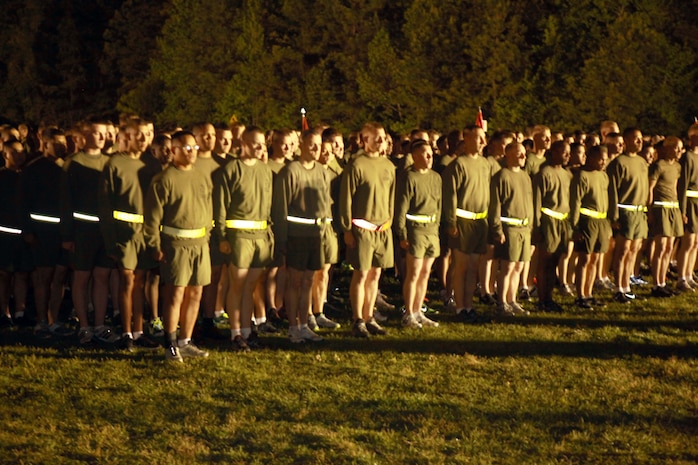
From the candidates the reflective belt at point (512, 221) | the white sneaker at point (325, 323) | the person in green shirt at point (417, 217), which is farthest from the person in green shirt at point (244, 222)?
the reflective belt at point (512, 221)

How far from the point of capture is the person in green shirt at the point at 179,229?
35.0 ft

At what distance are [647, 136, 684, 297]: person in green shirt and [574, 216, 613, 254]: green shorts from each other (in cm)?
145

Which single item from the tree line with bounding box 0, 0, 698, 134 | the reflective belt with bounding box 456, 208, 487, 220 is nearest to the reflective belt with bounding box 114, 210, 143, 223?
the reflective belt with bounding box 456, 208, 487, 220

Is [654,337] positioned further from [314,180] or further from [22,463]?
[22,463]

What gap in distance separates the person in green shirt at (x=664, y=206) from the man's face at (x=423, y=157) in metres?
4.43

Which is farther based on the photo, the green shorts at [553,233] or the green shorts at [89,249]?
the green shorts at [553,233]

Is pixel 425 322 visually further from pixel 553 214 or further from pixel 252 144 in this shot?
pixel 252 144

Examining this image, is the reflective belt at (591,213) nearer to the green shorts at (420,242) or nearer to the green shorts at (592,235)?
the green shorts at (592,235)

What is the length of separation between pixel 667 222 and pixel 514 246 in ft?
10.4

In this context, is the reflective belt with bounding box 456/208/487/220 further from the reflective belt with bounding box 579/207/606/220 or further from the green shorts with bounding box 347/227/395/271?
the reflective belt with bounding box 579/207/606/220

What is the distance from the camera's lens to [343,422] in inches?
352

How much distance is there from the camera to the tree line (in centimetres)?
3225

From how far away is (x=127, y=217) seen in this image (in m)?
11.4

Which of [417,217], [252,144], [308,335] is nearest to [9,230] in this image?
[252,144]
